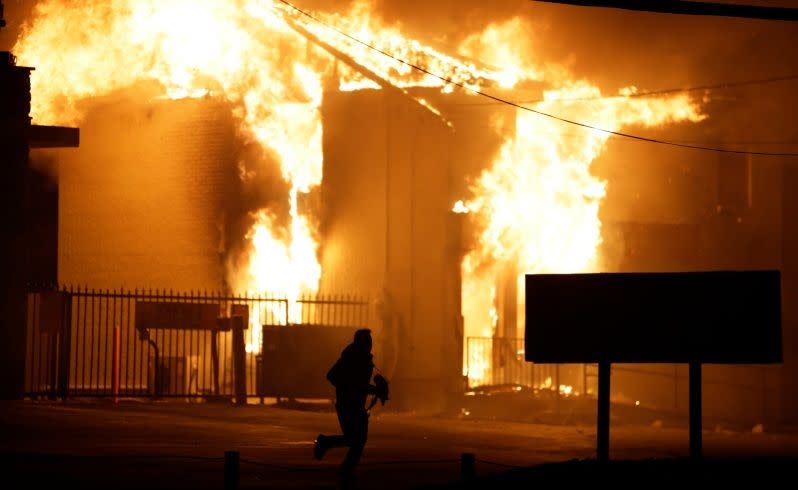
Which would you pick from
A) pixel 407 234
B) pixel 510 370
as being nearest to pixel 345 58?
pixel 407 234

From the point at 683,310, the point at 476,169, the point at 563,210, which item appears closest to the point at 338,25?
the point at 476,169

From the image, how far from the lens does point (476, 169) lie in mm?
29047

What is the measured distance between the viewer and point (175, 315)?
953 inches

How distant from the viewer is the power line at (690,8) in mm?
12539

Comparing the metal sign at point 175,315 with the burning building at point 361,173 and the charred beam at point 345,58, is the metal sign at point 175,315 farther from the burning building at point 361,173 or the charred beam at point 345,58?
the charred beam at point 345,58

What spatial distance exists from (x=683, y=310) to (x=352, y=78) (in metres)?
15.8

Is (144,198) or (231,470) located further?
(144,198)

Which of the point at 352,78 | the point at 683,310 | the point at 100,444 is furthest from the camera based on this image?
the point at 352,78

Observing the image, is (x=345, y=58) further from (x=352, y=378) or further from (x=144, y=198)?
(x=352, y=378)

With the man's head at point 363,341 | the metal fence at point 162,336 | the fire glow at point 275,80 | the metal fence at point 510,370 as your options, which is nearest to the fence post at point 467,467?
the man's head at point 363,341

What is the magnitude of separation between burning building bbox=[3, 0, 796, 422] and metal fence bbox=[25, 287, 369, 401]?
3.56 feet

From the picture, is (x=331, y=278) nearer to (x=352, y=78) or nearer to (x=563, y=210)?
(x=352, y=78)

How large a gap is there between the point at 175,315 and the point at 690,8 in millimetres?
14179

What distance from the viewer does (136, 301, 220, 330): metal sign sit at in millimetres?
23984
